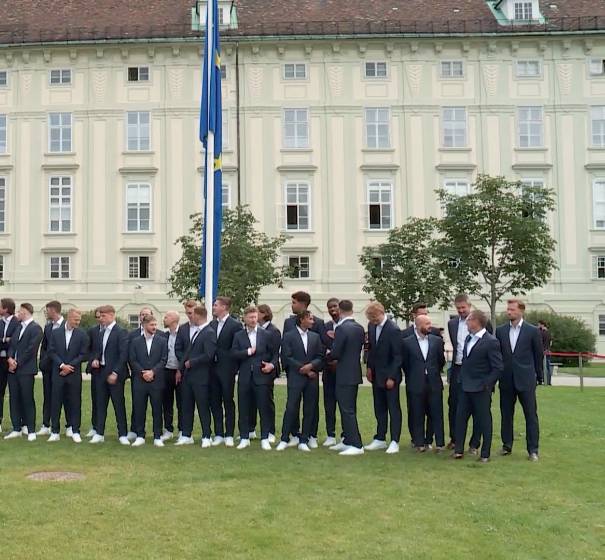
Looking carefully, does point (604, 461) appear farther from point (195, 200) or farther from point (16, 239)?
point (16, 239)

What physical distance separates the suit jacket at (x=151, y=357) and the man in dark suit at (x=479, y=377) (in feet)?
14.2

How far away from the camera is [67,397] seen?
38.2 feet

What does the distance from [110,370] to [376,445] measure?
13.4 feet

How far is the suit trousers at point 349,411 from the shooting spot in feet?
34.8

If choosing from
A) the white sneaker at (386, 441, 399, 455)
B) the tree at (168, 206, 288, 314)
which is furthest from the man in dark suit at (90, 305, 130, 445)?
the tree at (168, 206, 288, 314)

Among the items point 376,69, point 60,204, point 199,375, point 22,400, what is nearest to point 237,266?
point 60,204

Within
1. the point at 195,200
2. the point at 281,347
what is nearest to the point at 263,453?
the point at 281,347

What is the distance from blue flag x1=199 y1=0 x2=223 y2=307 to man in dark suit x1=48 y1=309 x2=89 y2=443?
10.6ft

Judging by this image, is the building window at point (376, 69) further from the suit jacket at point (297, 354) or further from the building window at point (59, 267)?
the suit jacket at point (297, 354)

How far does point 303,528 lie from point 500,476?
3.36m

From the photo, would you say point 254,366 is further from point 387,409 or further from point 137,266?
point 137,266

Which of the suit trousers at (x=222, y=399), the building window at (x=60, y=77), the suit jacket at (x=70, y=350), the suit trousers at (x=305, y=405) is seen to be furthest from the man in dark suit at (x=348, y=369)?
the building window at (x=60, y=77)

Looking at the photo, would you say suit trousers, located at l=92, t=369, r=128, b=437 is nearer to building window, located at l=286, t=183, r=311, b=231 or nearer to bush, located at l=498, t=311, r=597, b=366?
bush, located at l=498, t=311, r=597, b=366

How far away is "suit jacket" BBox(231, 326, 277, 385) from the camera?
436 inches
